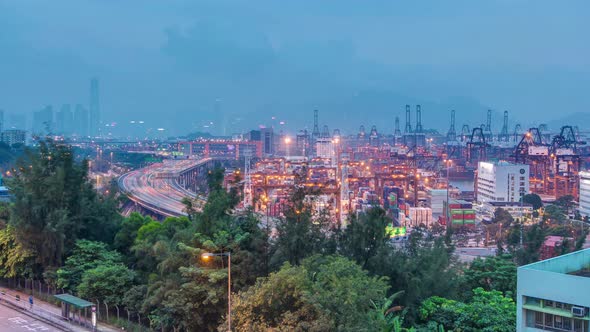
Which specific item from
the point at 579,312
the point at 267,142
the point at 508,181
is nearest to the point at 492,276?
the point at 579,312

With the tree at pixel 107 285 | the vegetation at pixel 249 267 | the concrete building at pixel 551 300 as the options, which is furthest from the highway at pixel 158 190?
the concrete building at pixel 551 300

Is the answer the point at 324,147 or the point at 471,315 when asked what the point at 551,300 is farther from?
the point at 324,147

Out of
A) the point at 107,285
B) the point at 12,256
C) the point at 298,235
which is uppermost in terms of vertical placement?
the point at 298,235

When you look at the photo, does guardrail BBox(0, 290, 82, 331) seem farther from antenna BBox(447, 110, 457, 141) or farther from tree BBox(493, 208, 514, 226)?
antenna BBox(447, 110, 457, 141)

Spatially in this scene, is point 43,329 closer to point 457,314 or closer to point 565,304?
point 457,314

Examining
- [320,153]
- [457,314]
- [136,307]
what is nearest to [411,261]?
[457,314]

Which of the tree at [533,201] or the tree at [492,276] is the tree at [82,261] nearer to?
the tree at [492,276]
